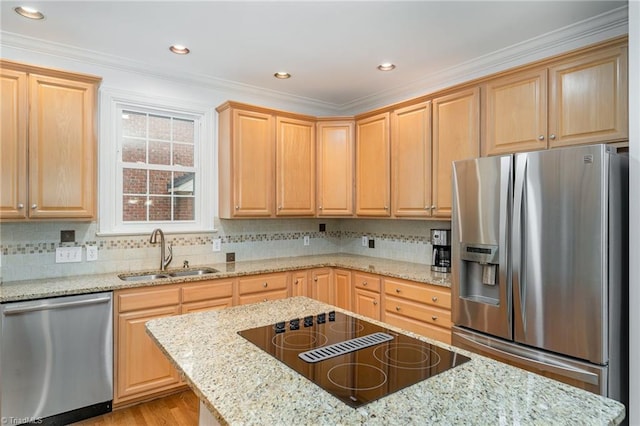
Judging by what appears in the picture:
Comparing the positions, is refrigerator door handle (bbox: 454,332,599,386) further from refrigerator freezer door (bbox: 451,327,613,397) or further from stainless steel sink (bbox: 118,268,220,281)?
stainless steel sink (bbox: 118,268,220,281)

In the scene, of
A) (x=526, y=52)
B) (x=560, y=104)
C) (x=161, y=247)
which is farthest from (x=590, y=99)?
(x=161, y=247)

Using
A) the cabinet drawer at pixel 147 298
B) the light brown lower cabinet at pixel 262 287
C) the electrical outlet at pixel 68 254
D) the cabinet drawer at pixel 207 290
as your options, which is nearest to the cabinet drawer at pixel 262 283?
the light brown lower cabinet at pixel 262 287

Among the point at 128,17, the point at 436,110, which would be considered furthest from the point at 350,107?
the point at 128,17

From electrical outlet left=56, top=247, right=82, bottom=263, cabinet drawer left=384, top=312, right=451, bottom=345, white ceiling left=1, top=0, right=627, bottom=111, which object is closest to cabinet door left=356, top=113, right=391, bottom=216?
white ceiling left=1, top=0, right=627, bottom=111

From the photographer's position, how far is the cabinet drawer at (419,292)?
110 inches

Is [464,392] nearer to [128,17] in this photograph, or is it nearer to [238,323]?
[238,323]

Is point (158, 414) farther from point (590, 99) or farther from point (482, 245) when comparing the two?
point (590, 99)

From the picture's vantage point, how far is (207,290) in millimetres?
2994

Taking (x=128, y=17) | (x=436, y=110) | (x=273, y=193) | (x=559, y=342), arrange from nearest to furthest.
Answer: (x=559, y=342)
(x=128, y=17)
(x=436, y=110)
(x=273, y=193)

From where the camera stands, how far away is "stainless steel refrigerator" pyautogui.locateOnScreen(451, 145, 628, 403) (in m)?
1.88

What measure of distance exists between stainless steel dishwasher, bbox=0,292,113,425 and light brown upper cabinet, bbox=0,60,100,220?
656mm

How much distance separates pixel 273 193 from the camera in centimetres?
Answer: 373

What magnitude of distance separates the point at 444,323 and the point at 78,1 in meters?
3.22

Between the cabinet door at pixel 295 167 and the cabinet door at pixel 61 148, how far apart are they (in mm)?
1626
